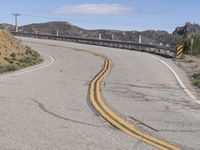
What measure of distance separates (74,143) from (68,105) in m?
3.63

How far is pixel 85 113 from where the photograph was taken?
10070 millimetres

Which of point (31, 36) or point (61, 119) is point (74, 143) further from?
point (31, 36)

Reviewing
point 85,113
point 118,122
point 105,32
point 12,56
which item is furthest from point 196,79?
point 105,32

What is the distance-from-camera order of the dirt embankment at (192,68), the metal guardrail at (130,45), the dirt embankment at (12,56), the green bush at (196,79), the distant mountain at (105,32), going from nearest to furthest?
the green bush at (196,79)
the dirt embankment at (192,68)
the dirt embankment at (12,56)
the metal guardrail at (130,45)
the distant mountain at (105,32)

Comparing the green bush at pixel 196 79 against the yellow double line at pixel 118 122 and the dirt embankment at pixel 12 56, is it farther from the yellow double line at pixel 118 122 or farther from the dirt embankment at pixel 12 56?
the dirt embankment at pixel 12 56

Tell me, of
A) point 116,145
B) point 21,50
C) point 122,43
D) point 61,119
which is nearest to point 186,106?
point 61,119

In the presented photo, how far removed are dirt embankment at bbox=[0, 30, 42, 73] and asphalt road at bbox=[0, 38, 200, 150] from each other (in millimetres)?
4442

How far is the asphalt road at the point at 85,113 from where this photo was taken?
7.63m

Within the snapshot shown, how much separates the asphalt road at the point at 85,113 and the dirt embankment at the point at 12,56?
14.6 feet

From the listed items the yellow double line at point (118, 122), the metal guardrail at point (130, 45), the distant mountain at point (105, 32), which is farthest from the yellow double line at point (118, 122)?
the distant mountain at point (105, 32)

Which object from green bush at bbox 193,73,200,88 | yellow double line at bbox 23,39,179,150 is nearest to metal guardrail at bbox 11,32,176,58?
green bush at bbox 193,73,200,88

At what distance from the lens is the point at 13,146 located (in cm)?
718

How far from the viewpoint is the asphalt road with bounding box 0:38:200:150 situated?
Result: 7629mm

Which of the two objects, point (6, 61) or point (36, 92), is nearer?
point (36, 92)
